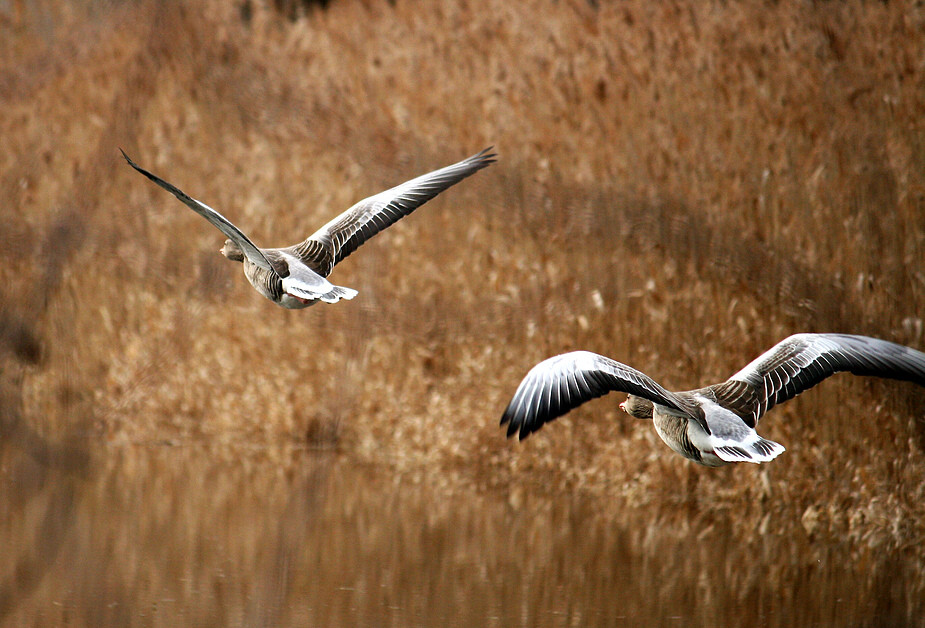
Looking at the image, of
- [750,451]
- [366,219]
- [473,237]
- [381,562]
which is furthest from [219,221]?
[473,237]

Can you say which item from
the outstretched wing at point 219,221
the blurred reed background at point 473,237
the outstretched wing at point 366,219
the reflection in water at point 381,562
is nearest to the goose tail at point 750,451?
the outstretched wing at point 366,219

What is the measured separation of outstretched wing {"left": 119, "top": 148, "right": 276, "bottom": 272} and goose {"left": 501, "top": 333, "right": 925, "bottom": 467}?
964mm

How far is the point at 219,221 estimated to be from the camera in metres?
3.05

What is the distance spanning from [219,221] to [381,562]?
2.94 m

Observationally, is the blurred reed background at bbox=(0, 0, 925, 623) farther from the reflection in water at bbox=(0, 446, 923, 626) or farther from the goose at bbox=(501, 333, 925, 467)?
the goose at bbox=(501, 333, 925, 467)

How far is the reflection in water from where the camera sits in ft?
15.8

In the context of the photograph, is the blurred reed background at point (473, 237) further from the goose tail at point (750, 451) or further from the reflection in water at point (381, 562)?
the goose tail at point (750, 451)

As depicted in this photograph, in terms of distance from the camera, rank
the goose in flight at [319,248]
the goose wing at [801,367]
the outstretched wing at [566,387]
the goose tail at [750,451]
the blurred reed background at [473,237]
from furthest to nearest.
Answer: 1. the blurred reed background at [473,237]
2. the goose wing at [801,367]
3. the goose in flight at [319,248]
4. the goose tail at [750,451]
5. the outstretched wing at [566,387]

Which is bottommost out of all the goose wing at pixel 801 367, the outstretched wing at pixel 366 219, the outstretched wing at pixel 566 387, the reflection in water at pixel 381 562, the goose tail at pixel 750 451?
the reflection in water at pixel 381 562

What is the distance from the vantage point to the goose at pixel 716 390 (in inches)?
123

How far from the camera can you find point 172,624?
14.9ft

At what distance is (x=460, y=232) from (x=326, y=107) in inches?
60.7

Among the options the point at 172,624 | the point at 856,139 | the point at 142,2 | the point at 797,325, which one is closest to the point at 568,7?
the point at 856,139

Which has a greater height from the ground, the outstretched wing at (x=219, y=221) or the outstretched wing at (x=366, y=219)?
the outstretched wing at (x=366, y=219)
